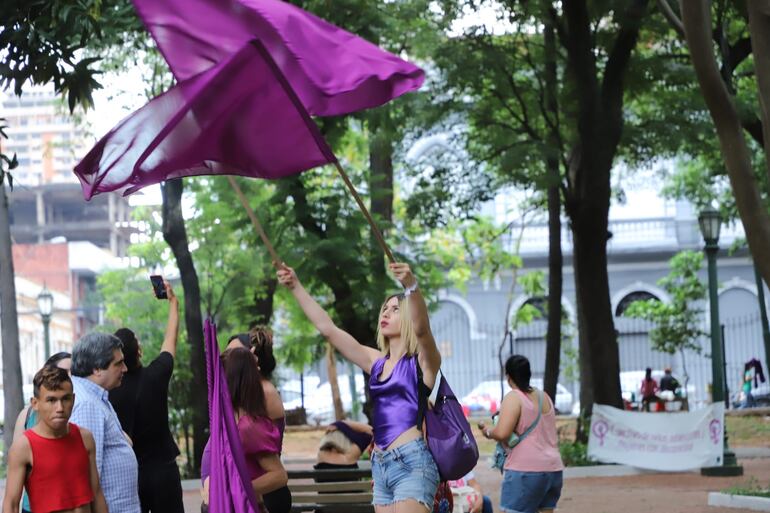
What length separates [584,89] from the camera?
21406mm

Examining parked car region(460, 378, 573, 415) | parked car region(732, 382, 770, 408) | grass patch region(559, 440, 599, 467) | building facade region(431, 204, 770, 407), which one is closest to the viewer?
grass patch region(559, 440, 599, 467)

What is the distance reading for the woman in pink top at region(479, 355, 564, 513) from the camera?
9.06m

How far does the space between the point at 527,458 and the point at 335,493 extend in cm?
225

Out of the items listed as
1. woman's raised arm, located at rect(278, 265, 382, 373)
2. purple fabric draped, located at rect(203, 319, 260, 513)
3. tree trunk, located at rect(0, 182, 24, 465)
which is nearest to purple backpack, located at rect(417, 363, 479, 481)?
woman's raised arm, located at rect(278, 265, 382, 373)

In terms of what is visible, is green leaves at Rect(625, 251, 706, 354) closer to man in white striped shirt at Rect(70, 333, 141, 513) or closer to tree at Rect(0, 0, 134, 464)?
tree at Rect(0, 0, 134, 464)

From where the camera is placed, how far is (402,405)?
6805 millimetres

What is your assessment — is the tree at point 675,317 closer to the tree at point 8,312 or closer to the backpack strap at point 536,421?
the tree at point 8,312

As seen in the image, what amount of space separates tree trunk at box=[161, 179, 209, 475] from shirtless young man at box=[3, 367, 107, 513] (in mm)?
15107

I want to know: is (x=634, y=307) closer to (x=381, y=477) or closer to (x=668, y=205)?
(x=668, y=205)

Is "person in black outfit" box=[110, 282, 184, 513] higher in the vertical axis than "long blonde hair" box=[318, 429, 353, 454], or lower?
higher

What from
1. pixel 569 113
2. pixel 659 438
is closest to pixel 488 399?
pixel 569 113

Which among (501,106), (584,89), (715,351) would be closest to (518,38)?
(501,106)

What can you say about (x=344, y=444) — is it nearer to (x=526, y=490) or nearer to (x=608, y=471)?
(x=526, y=490)

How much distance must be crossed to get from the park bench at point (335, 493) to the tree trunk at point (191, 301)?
1039 cm
